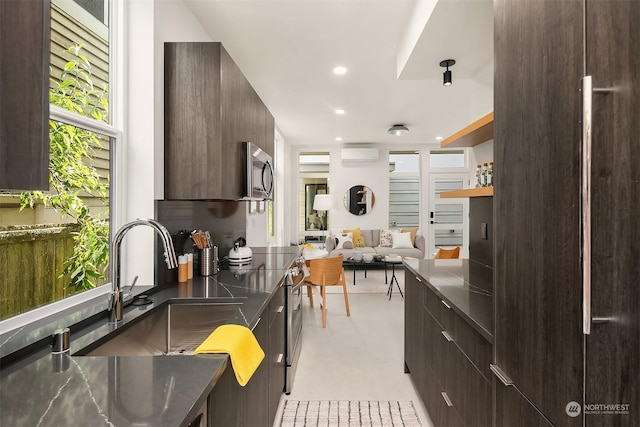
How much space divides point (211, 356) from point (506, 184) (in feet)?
3.26

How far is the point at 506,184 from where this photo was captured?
1.04 metres

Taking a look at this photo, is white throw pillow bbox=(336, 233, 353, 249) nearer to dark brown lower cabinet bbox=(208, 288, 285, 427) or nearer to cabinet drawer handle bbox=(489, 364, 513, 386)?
dark brown lower cabinet bbox=(208, 288, 285, 427)

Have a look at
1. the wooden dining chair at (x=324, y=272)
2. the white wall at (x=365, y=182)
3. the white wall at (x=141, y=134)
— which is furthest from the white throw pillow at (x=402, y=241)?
the white wall at (x=141, y=134)

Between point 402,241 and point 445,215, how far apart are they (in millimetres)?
1583

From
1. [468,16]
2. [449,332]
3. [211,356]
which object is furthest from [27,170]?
[468,16]

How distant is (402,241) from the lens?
712 centimetres

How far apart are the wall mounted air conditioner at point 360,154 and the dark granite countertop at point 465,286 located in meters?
5.02

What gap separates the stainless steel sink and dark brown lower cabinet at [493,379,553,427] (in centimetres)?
102

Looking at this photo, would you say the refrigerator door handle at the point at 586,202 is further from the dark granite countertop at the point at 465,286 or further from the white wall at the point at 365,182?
the white wall at the point at 365,182

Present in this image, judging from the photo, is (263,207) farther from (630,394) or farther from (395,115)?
(630,394)

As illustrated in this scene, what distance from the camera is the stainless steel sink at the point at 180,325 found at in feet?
4.86

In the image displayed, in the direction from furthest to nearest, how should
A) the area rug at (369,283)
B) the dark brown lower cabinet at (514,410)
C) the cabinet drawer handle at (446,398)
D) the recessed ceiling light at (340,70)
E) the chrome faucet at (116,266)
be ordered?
1. the area rug at (369,283)
2. the recessed ceiling light at (340,70)
3. the cabinet drawer handle at (446,398)
4. the chrome faucet at (116,266)
5. the dark brown lower cabinet at (514,410)

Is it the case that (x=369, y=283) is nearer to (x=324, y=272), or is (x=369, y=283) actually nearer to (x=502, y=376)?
(x=324, y=272)

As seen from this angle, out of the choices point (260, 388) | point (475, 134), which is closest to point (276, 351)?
point (260, 388)
